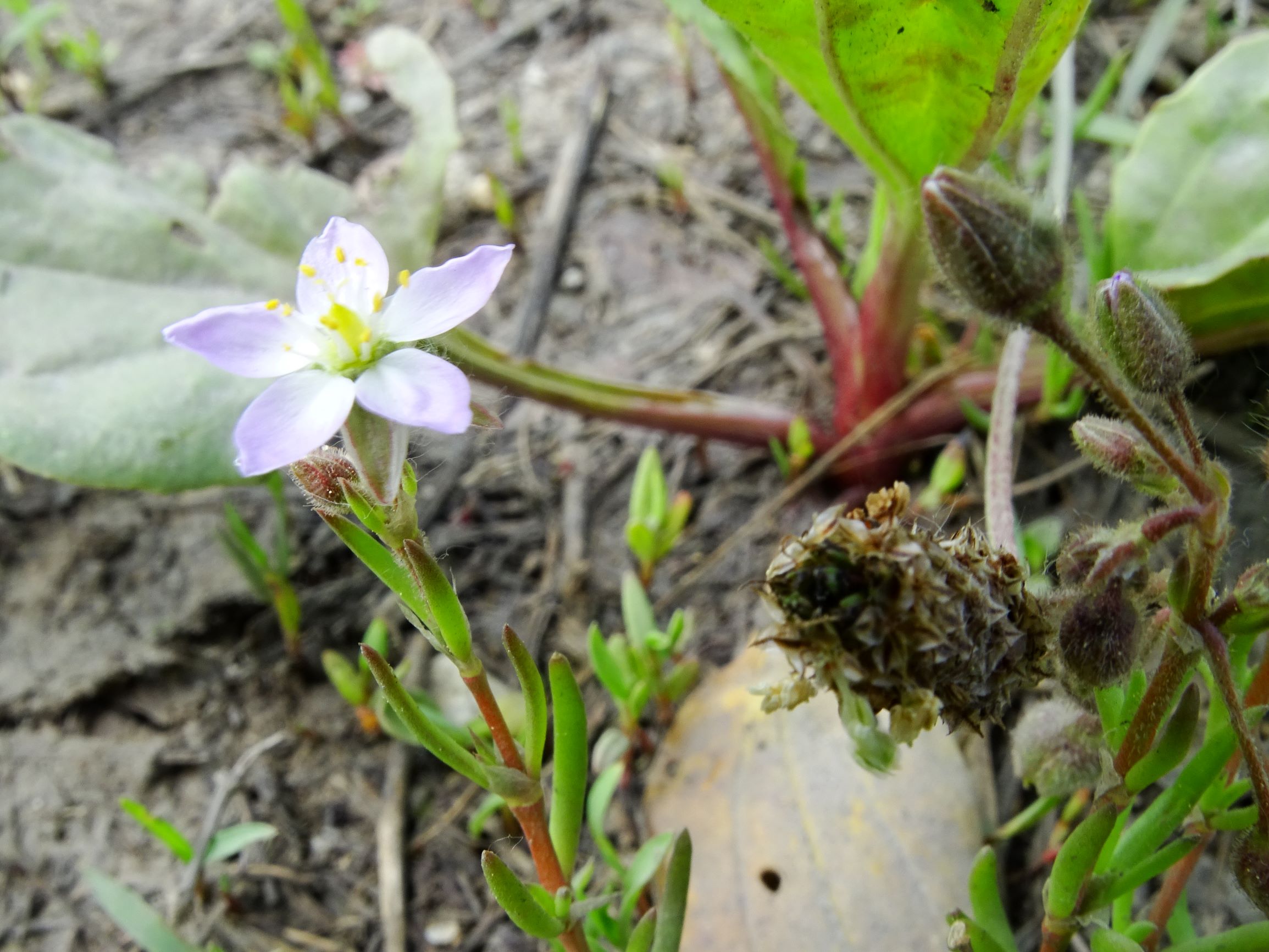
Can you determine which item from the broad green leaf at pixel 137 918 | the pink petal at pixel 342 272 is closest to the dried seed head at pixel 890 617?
the pink petal at pixel 342 272

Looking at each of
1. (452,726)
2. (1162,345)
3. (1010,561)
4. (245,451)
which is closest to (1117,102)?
(1162,345)

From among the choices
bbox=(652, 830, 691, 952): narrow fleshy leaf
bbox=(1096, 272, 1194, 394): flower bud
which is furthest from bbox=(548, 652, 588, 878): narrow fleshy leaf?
bbox=(1096, 272, 1194, 394): flower bud

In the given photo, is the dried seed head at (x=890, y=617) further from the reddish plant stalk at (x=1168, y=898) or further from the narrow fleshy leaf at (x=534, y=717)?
the reddish plant stalk at (x=1168, y=898)

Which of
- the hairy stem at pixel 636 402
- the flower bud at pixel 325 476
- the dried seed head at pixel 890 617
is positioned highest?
the dried seed head at pixel 890 617

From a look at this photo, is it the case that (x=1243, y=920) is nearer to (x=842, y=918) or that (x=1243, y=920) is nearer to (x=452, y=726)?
(x=842, y=918)

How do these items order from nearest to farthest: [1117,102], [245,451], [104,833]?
1. [245,451]
2. [104,833]
3. [1117,102]

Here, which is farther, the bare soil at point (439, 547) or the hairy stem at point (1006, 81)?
the bare soil at point (439, 547)
